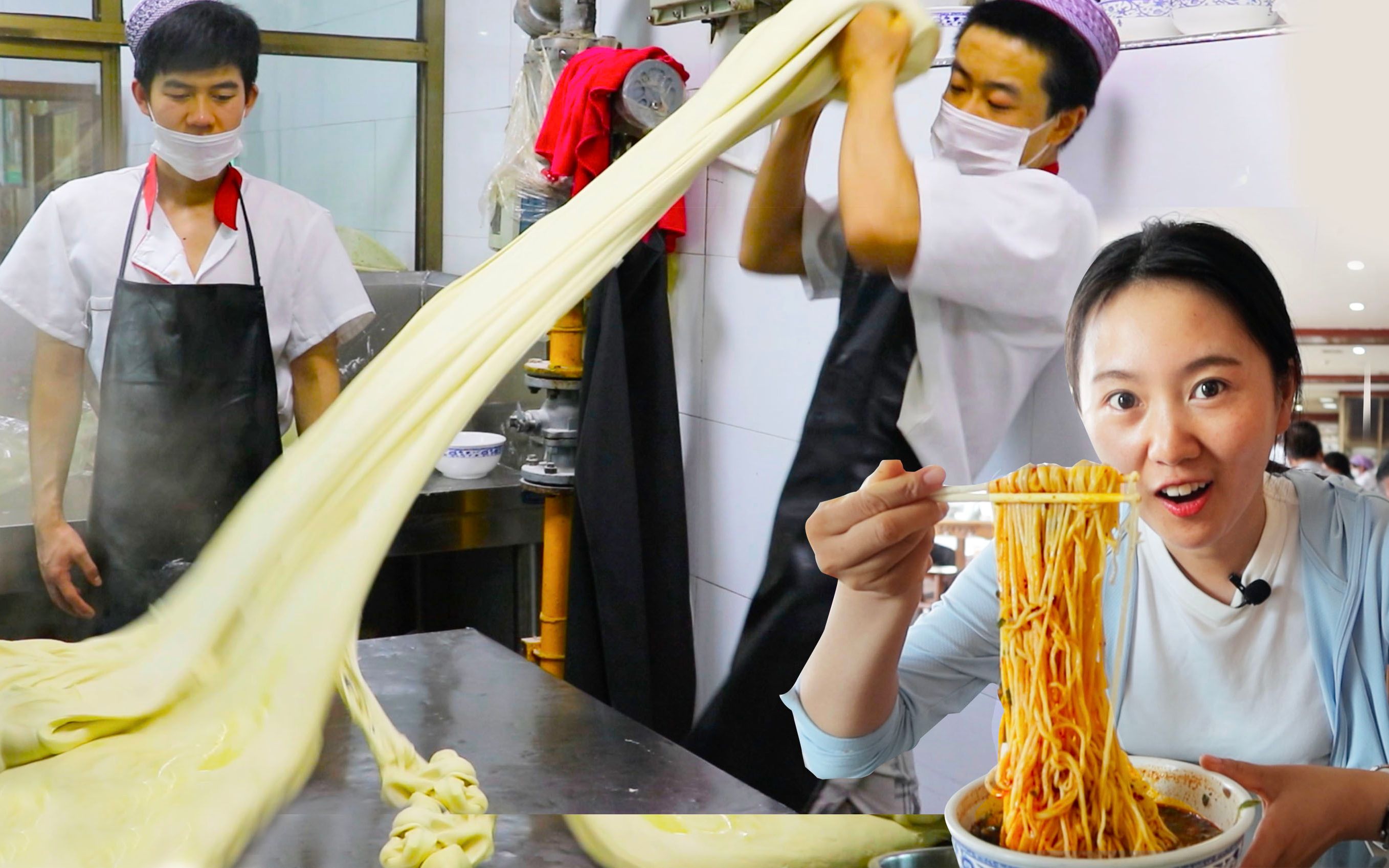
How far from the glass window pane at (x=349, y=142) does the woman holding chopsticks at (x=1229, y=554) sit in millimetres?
449

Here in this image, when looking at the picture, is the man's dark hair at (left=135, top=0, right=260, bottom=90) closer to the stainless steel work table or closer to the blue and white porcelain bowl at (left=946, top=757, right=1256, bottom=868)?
the stainless steel work table

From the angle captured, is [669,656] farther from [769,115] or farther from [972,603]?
[769,115]

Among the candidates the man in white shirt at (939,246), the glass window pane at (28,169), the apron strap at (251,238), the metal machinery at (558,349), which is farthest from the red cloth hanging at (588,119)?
the glass window pane at (28,169)

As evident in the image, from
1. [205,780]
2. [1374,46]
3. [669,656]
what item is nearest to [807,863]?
[669,656]

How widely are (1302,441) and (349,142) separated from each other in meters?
0.69

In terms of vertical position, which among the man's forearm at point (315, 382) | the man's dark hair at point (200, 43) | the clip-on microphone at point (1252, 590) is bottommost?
the clip-on microphone at point (1252, 590)

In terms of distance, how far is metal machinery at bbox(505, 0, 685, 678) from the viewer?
87 centimetres

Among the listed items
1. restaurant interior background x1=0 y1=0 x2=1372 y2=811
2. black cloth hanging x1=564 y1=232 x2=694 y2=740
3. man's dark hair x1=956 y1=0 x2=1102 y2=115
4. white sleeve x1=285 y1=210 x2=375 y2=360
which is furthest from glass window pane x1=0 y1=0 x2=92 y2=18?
man's dark hair x1=956 y1=0 x2=1102 y2=115

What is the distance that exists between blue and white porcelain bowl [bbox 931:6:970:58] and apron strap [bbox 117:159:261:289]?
511 mm

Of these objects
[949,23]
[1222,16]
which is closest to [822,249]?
[949,23]

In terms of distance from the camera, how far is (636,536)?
99 cm

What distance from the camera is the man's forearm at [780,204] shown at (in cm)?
80

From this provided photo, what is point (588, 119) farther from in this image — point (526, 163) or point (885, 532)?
point (885, 532)

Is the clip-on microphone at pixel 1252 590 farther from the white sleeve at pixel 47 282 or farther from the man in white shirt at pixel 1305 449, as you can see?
A: the white sleeve at pixel 47 282
